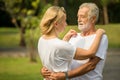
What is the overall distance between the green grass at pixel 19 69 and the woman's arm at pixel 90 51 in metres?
9.24

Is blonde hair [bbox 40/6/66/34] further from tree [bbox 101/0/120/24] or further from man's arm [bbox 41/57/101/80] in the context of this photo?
tree [bbox 101/0/120/24]

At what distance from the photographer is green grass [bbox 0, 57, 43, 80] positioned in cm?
1287

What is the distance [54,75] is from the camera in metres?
2.94

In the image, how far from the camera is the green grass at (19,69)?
12867 millimetres

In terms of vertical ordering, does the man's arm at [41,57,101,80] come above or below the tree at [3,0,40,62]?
above

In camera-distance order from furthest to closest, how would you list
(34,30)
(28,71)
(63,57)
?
(34,30)
(28,71)
(63,57)

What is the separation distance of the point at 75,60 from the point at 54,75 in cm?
19

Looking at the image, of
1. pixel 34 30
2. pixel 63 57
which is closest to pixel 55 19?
pixel 63 57

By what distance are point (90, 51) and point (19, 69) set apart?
1186cm

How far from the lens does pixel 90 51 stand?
2.91 m

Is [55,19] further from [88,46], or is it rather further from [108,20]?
[108,20]

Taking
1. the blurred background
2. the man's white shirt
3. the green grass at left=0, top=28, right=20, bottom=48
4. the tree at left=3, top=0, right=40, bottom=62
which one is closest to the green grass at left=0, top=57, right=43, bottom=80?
the blurred background

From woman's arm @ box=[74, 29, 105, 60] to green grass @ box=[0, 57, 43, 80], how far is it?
30.3 feet

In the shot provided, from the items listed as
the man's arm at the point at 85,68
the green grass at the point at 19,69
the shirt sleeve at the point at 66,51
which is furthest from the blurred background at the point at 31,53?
the shirt sleeve at the point at 66,51
